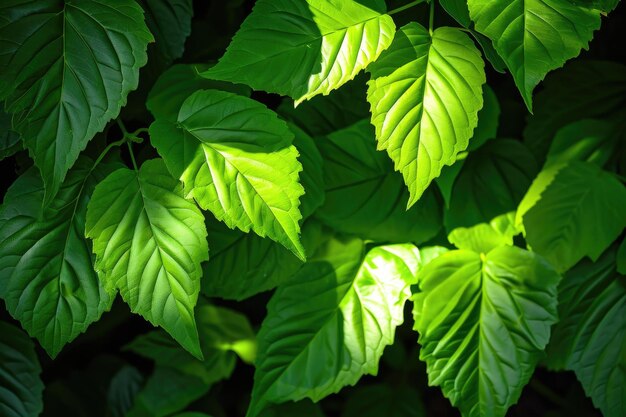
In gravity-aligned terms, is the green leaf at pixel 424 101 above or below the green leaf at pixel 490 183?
above

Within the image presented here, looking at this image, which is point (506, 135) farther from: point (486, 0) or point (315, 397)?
point (315, 397)

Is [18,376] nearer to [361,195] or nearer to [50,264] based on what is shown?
[50,264]

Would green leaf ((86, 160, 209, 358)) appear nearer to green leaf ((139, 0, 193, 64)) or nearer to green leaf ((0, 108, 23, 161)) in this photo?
green leaf ((0, 108, 23, 161))

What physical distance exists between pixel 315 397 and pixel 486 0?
0.65 meters

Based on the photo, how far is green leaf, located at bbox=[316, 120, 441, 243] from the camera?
114 cm

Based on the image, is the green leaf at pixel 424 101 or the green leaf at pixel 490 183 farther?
the green leaf at pixel 490 183

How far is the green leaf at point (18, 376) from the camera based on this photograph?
1096mm

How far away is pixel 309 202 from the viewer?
1.04 m

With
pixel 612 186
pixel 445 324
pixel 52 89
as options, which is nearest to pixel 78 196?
pixel 52 89

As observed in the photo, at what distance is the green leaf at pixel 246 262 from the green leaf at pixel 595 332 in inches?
18.6


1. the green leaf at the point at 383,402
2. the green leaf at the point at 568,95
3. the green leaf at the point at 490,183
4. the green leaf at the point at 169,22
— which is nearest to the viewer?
the green leaf at the point at 169,22

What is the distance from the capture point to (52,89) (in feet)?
2.86

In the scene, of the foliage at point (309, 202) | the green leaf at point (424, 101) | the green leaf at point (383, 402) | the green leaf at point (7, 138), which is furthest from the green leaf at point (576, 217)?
the green leaf at point (7, 138)

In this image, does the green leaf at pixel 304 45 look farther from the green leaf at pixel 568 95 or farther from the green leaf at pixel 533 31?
the green leaf at pixel 568 95
